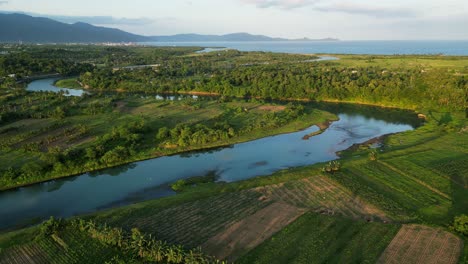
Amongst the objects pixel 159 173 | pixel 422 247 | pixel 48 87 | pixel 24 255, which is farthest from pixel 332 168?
pixel 48 87

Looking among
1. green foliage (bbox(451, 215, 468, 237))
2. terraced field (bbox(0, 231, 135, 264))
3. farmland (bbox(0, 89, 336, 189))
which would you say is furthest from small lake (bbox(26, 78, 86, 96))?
green foliage (bbox(451, 215, 468, 237))

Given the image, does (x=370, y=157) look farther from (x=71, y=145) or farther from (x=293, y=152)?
(x=71, y=145)

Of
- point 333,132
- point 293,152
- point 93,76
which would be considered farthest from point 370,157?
point 93,76

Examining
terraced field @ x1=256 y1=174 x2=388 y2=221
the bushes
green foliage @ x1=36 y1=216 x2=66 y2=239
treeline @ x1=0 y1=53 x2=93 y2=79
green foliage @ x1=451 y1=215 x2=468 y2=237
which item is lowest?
green foliage @ x1=36 y1=216 x2=66 y2=239

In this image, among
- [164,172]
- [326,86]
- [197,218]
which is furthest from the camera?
[326,86]

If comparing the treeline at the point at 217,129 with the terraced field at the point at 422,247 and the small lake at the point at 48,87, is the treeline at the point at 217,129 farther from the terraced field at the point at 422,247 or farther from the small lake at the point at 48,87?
the small lake at the point at 48,87

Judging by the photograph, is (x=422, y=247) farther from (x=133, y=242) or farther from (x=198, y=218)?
(x=133, y=242)

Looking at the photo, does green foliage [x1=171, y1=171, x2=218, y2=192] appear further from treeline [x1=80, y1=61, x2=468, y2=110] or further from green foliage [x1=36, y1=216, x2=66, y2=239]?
treeline [x1=80, y1=61, x2=468, y2=110]

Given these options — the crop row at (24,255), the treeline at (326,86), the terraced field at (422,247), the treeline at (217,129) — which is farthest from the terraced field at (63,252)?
the treeline at (326,86)
